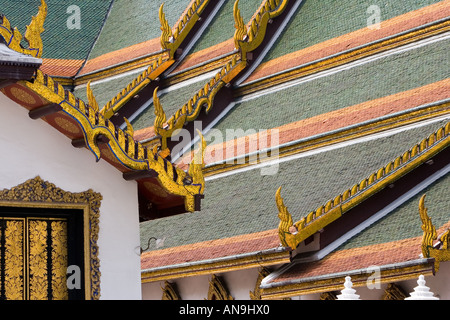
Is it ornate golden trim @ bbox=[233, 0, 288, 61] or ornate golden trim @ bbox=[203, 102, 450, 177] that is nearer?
ornate golden trim @ bbox=[203, 102, 450, 177]

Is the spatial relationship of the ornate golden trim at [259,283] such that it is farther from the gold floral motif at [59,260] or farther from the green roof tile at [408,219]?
the gold floral motif at [59,260]

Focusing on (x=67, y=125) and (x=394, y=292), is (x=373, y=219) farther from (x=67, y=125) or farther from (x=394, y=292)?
(x=67, y=125)

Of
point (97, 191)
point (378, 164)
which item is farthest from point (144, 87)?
point (97, 191)

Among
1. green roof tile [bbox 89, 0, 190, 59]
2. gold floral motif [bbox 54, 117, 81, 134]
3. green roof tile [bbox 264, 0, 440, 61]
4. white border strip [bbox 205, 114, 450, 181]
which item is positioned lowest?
gold floral motif [bbox 54, 117, 81, 134]

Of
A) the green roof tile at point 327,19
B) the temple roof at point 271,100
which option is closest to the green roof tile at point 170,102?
the temple roof at point 271,100

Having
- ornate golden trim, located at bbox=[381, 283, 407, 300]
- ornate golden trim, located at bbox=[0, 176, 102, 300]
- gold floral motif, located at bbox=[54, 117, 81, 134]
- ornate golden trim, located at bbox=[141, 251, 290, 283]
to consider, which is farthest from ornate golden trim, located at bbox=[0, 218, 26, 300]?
ornate golden trim, located at bbox=[141, 251, 290, 283]

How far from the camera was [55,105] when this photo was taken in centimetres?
758

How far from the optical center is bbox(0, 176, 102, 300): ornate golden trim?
760cm

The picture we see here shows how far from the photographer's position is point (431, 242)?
10.5 metres

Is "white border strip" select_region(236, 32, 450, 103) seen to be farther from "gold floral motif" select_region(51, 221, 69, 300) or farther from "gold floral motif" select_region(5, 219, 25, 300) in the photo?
"gold floral motif" select_region(5, 219, 25, 300)

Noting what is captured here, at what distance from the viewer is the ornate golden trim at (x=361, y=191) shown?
1188cm

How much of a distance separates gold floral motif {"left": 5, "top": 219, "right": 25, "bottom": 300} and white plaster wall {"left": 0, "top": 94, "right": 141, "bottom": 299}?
0.90 ft

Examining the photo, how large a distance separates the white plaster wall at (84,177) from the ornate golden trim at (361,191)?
4.00m
